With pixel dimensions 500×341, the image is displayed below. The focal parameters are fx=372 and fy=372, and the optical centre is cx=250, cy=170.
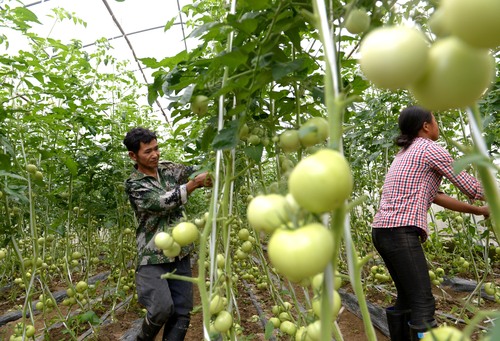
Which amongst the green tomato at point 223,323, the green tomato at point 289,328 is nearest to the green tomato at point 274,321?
the green tomato at point 289,328

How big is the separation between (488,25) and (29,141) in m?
2.60

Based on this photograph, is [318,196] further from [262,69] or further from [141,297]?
[141,297]

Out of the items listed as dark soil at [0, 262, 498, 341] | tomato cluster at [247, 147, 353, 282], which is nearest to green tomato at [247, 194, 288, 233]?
tomato cluster at [247, 147, 353, 282]

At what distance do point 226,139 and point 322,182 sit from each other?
57 centimetres

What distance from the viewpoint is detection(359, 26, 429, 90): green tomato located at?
30 cm

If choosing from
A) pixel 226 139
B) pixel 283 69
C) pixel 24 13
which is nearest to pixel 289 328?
pixel 226 139

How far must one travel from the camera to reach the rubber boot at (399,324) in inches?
88.7

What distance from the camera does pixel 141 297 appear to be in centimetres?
232

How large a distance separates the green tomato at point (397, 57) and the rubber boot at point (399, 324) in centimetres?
228

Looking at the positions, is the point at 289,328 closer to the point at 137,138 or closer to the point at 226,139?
the point at 226,139

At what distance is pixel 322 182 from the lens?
0.33 metres

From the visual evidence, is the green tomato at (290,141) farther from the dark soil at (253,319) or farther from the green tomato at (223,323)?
the dark soil at (253,319)

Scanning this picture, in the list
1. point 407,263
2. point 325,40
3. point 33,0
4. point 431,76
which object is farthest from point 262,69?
point 33,0

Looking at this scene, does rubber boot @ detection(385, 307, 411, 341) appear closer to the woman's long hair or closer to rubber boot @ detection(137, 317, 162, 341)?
the woman's long hair
